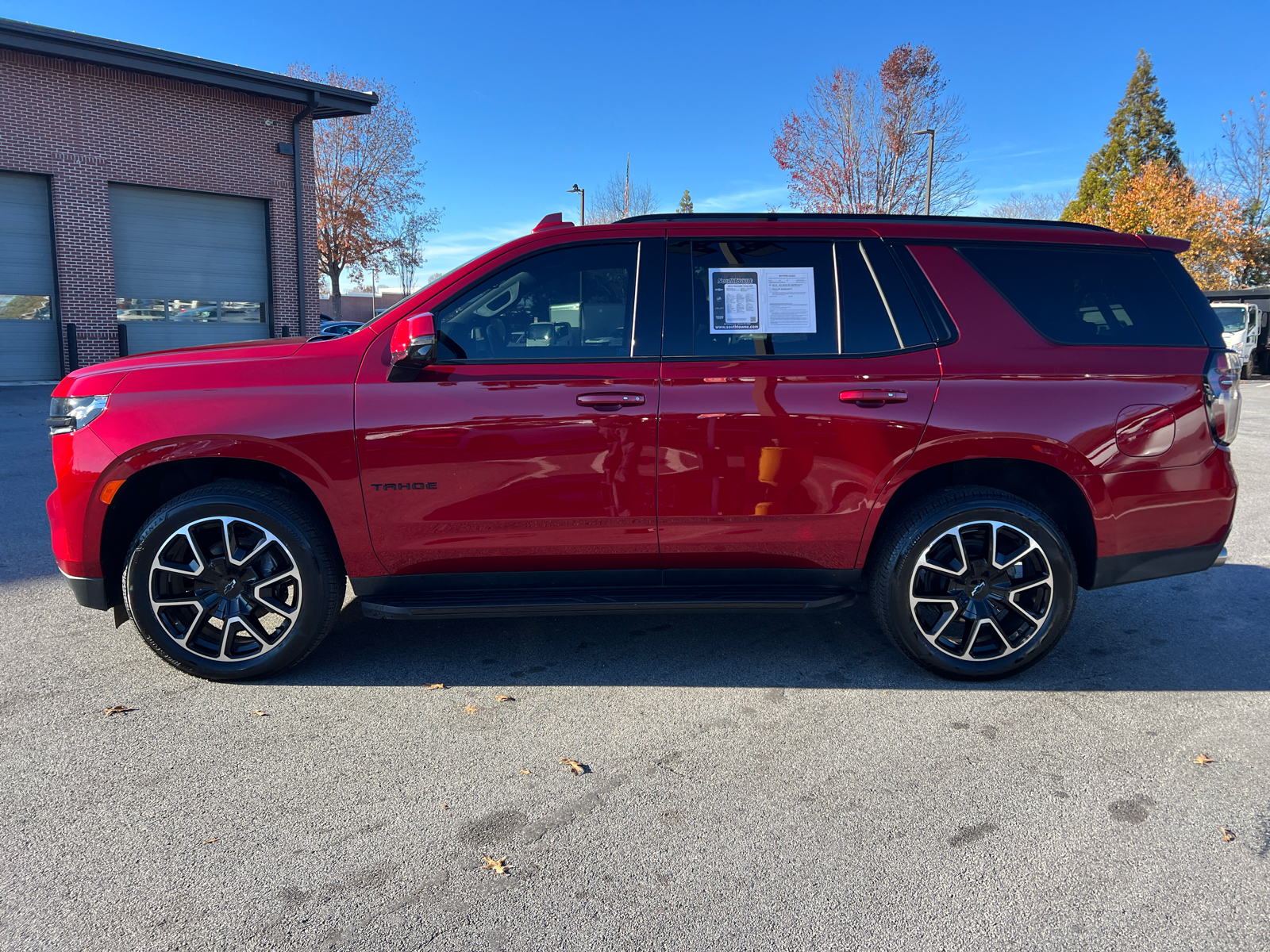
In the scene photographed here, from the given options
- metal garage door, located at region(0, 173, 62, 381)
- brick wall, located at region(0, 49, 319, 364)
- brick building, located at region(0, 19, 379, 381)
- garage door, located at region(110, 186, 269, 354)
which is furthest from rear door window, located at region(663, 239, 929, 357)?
metal garage door, located at region(0, 173, 62, 381)

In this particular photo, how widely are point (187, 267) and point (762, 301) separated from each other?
21.0m

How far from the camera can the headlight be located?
11.7ft

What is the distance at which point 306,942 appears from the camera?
2.15 metres

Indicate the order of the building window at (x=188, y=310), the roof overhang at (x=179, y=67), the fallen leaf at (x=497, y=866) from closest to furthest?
the fallen leaf at (x=497, y=866) → the roof overhang at (x=179, y=67) → the building window at (x=188, y=310)

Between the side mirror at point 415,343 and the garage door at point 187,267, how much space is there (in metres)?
18.3

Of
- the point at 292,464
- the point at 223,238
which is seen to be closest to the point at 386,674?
the point at 292,464

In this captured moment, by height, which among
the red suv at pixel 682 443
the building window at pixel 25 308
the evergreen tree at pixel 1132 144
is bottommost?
the red suv at pixel 682 443

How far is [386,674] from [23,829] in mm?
1412

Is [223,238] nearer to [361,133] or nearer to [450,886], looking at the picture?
[361,133]

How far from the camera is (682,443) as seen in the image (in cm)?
355

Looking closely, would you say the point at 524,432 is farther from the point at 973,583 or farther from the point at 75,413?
the point at 973,583

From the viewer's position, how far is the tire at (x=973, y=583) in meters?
3.67

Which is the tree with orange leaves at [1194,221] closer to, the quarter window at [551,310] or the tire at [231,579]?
the quarter window at [551,310]

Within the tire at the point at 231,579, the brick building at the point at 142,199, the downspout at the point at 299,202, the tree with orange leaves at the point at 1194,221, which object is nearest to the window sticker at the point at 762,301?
the tire at the point at 231,579
